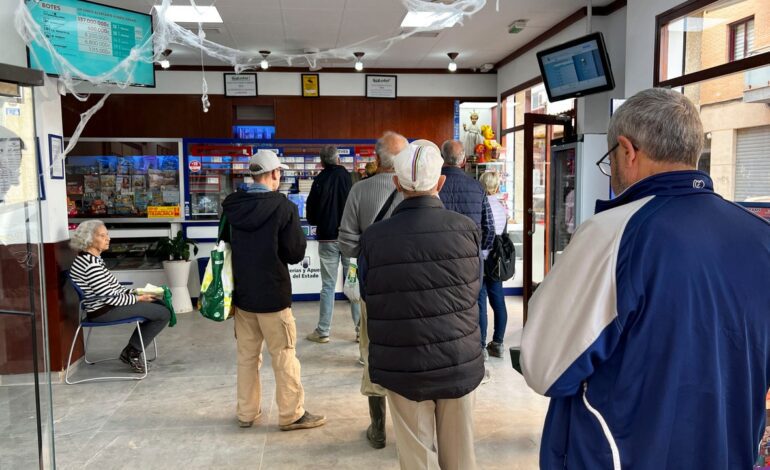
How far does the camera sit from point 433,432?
2123 millimetres

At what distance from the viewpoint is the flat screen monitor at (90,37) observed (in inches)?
144

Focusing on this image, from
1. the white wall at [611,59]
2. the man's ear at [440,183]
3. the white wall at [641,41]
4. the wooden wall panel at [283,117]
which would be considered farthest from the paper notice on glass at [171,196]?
the man's ear at [440,183]

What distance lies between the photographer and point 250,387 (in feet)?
10.8

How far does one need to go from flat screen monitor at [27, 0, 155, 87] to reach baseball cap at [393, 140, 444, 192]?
2.91 metres

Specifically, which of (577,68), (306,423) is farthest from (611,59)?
(306,423)

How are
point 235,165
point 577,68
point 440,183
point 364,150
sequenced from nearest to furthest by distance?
1. point 440,183
2. point 577,68
3. point 235,165
4. point 364,150

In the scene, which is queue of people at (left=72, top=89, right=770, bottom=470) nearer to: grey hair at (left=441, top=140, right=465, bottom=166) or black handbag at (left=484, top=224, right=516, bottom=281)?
grey hair at (left=441, top=140, right=465, bottom=166)

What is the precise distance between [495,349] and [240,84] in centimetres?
582

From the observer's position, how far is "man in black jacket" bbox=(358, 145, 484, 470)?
194 centimetres

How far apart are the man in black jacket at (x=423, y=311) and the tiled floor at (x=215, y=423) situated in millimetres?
925

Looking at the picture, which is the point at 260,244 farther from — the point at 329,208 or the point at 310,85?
the point at 310,85

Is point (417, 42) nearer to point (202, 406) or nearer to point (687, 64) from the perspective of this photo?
point (687, 64)

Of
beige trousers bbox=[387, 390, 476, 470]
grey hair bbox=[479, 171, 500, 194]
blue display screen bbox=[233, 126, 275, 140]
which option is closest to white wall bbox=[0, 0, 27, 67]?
beige trousers bbox=[387, 390, 476, 470]

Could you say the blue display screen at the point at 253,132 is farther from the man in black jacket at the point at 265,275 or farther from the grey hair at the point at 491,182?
the man in black jacket at the point at 265,275
